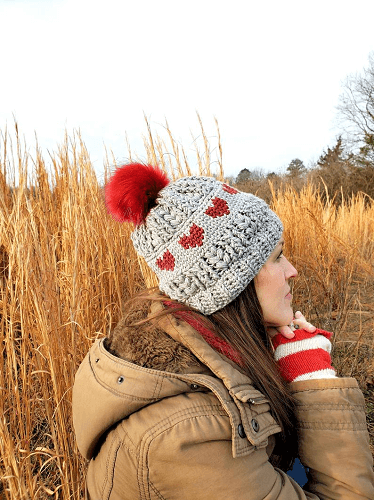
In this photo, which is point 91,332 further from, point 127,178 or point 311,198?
point 311,198

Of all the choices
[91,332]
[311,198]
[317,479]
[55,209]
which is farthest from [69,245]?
[311,198]

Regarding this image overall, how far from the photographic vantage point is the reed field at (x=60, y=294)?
1.33 metres

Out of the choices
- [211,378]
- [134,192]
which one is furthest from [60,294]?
[211,378]

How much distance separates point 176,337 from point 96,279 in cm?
108

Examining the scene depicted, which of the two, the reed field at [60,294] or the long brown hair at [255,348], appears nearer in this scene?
the long brown hair at [255,348]

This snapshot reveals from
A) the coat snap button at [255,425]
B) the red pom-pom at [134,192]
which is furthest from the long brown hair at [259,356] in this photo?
the red pom-pom at [134,192]

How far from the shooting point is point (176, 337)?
3.02 feet

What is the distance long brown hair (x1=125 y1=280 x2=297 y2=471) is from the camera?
3.22 ft

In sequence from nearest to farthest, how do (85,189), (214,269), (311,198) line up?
(214,269) < (85,189) < (311,198)

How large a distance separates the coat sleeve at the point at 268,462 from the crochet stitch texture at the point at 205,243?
0.34 metres

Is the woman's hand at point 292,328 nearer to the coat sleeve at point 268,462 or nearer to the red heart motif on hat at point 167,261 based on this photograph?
the coat sleeve at point 268,462

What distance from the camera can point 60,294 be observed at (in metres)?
1.84

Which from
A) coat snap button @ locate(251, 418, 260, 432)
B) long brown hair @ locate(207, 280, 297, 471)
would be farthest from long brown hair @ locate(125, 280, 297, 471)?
coat snap button @ locate(251, 418, 260, 432)

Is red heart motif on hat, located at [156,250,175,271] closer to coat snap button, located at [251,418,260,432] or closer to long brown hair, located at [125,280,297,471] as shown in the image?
long brown hair, located at [125,280,297,471]
